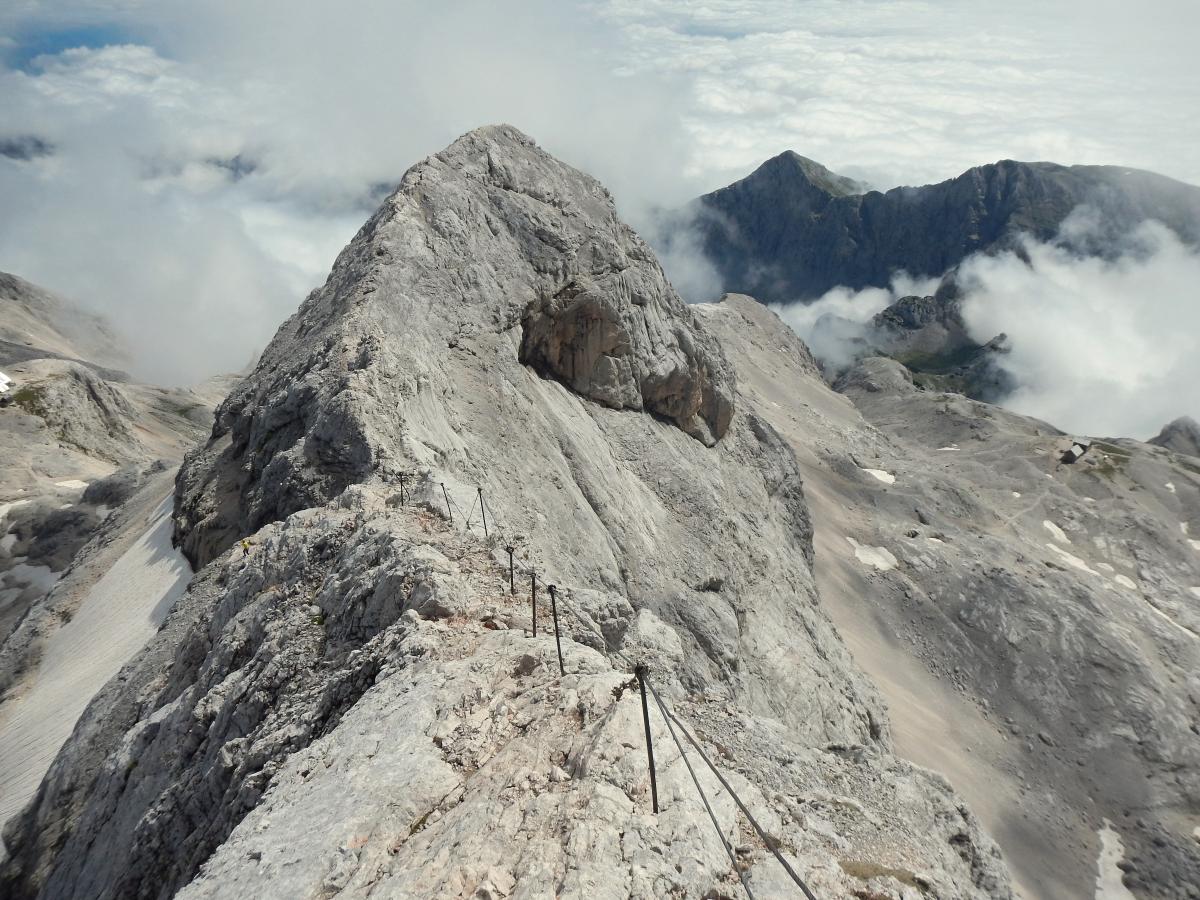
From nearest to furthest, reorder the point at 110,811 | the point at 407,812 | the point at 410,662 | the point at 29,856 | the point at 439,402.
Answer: the point at 407,812 → the point at 410,662 → the point at 110,811 → the point at 29,856 → the point at 439,402

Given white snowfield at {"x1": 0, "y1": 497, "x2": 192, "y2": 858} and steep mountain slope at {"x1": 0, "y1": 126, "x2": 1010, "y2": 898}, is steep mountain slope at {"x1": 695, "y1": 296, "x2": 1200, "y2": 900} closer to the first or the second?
steep mountain slope at {"x1": 0, "y1": 126, "x2": 1010, "y2": 898}

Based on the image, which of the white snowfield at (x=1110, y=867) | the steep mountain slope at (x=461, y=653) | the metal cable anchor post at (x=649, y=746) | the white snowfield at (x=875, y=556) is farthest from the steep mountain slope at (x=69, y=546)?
the white snowfield at (x=875, y=556)

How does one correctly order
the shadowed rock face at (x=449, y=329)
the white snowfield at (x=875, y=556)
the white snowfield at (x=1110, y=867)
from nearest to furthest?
the shadowed rock face at (x=449, y=329), the white snowfield at (x=1110, y=867), the white snowfield at (x=875, y=556)

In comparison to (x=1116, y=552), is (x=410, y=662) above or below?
above

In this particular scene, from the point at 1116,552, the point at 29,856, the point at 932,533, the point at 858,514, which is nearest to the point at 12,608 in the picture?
the point at 29,856

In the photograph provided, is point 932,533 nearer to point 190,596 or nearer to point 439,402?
point 439,402

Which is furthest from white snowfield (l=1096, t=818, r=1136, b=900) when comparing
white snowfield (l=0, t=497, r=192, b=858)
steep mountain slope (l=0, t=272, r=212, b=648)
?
steep mountain slope (l=0, t=272, r=212, b=648)

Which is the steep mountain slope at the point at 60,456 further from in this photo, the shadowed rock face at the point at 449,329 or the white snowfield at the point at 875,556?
the white snowfield at the point at 875,556
